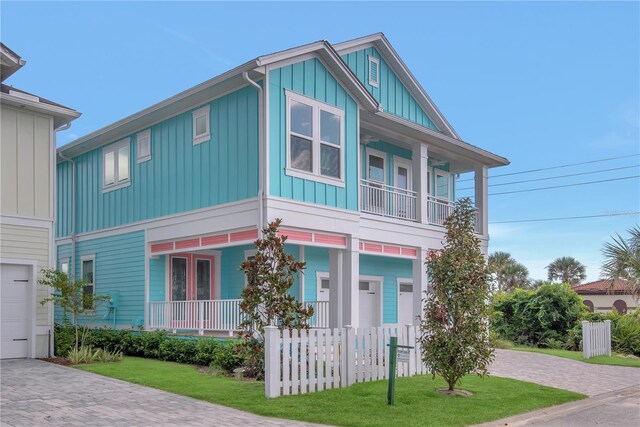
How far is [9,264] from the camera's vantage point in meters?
16.8

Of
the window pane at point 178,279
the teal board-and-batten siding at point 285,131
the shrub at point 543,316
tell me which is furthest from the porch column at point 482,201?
the window pane at point 178,279

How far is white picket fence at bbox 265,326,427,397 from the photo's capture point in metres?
10.8

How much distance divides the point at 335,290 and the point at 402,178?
7164mm

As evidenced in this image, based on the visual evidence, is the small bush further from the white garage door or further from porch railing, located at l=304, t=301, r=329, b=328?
the white garage door

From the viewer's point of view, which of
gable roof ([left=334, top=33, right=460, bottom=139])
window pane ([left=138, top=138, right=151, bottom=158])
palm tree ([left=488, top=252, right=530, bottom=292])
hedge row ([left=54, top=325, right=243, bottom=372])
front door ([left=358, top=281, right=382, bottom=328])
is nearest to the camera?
hedge row ([left=54, top=325, right=243, bottom=372])

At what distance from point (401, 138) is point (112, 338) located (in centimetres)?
1024

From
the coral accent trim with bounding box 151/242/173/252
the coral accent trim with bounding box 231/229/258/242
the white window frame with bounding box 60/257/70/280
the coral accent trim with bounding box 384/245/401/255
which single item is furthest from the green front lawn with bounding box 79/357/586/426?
the white window frame with bounding box 60/257/70/280

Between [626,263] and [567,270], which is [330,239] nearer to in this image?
[626,263]

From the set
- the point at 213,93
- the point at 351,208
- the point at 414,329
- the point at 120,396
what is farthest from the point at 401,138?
the point at 120,396

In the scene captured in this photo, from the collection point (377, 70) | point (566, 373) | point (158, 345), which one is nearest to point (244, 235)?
point (158, 345)

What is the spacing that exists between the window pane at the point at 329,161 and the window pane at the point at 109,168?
799cm

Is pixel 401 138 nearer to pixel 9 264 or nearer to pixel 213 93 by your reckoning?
pixel 213 93

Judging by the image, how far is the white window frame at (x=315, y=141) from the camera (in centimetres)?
1563

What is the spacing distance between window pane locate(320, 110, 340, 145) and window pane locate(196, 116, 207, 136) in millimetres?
3145
